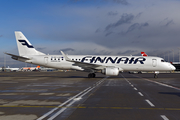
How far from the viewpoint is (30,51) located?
126 feet

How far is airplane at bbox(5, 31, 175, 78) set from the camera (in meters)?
35.2

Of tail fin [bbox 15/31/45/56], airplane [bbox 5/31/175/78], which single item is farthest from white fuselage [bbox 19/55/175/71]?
tail fin [bbox 15/31/45/56]

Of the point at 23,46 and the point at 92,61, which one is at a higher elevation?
the point at 23,46

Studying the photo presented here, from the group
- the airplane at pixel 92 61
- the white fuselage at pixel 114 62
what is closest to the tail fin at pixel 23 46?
the airplane at pixel 92 61

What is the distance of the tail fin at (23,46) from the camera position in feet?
125

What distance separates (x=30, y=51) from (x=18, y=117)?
107 feet

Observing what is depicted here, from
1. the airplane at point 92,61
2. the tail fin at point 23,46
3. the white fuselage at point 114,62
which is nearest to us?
the airplane at point 92,61

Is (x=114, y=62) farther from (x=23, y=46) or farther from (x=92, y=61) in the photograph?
(x=23, y=46)

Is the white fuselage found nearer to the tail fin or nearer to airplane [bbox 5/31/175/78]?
airplane [bbox 5/31/175/78]

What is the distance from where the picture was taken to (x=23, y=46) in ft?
126

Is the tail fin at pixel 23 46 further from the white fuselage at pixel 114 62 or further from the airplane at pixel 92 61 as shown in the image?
the white fuselage at pixel 114 62

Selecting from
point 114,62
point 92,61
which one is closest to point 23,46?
point 92,61

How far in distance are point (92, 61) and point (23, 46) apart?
Result: 564 inches

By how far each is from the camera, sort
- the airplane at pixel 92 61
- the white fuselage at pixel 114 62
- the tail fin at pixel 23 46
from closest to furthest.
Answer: the airplane at pixel 92 61 → the white fuselage at pixel 114 62 → the tail fin at pixel 23 46
